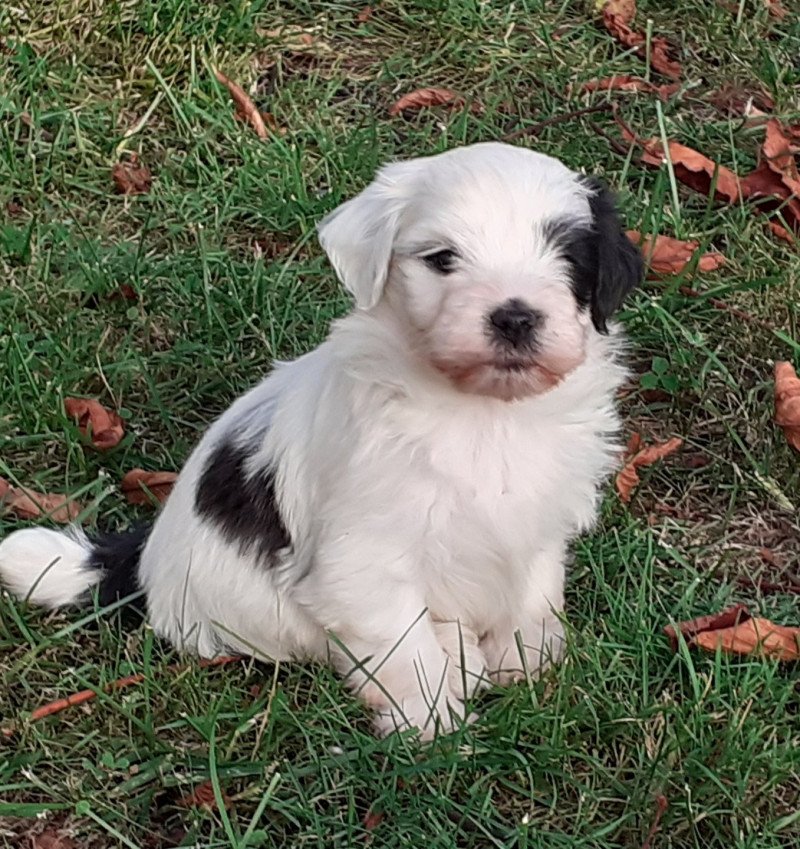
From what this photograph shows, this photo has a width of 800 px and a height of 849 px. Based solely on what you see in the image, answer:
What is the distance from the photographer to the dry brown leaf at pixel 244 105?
18.2 feet

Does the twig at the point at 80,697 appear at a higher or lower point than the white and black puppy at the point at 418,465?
lower

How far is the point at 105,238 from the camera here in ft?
17.1

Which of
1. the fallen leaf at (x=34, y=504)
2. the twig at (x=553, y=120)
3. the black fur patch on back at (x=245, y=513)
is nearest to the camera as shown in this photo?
the black fur patch on back at (x=245, y=513)

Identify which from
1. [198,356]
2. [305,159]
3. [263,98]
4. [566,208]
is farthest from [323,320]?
[566,208]

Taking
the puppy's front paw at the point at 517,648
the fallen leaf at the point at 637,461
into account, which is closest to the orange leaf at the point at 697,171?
the fallen leaf at the point at 637,461

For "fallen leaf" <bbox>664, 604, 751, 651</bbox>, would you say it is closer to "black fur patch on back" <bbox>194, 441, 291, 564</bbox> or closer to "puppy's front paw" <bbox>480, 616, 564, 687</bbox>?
"puppy's front paw" <bbox>480, 616, 564, 687</bbox>

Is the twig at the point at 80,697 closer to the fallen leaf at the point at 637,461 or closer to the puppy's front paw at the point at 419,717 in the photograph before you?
the puppy's front paw at the point at 419,717

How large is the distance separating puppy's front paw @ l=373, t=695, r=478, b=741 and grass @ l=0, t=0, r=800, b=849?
67mm

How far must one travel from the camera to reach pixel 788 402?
14.1 ft

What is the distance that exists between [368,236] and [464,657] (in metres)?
1.13

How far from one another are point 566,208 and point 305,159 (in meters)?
2.52

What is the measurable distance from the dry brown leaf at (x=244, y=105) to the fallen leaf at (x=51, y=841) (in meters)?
3.20

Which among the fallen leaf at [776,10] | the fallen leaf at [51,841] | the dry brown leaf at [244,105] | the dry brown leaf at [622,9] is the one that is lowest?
the fallen leaf at [51,841]

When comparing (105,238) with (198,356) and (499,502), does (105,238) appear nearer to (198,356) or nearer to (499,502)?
(198,356)
